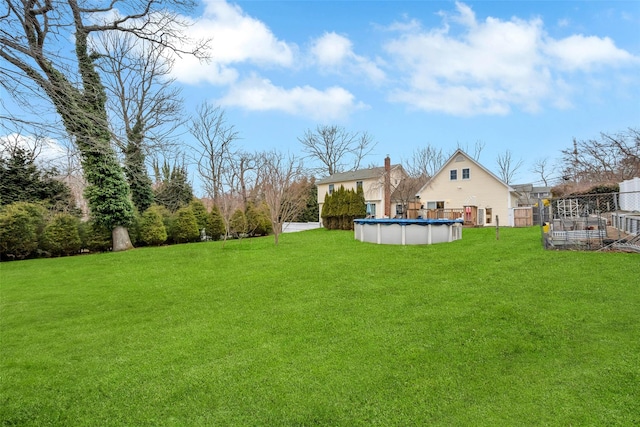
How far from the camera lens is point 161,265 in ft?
36.1

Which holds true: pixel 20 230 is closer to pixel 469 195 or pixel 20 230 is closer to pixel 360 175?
pixel 360 175

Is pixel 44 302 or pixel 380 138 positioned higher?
pixel 380 138

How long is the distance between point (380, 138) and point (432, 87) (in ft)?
78.8

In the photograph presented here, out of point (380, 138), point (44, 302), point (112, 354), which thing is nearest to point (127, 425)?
point (112, 354)

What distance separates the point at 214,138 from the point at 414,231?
25172 mm

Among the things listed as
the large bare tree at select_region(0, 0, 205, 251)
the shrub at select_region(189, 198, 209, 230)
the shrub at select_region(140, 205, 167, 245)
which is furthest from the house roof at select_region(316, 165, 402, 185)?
the large bare tree at select_region(0, 0, 205, 251)

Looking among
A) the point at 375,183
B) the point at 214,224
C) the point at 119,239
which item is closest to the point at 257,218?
the point at 214,224

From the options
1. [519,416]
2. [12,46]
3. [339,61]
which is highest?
[339,61]

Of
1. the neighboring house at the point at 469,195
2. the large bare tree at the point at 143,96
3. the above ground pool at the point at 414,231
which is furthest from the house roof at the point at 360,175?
the large bare tree at the point at 143,96

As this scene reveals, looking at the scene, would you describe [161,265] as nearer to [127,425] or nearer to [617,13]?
[127,425]

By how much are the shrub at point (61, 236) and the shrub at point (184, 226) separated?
5160 mm

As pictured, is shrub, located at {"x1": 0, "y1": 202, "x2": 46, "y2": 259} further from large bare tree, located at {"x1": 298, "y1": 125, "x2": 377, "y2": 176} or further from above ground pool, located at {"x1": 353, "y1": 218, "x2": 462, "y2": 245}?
large bare tree, located at {"x1": 298, "y1": 125, "x2": 377, "y2": 176}

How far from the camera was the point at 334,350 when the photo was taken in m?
3.97

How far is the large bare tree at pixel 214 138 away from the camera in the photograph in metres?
32.8
